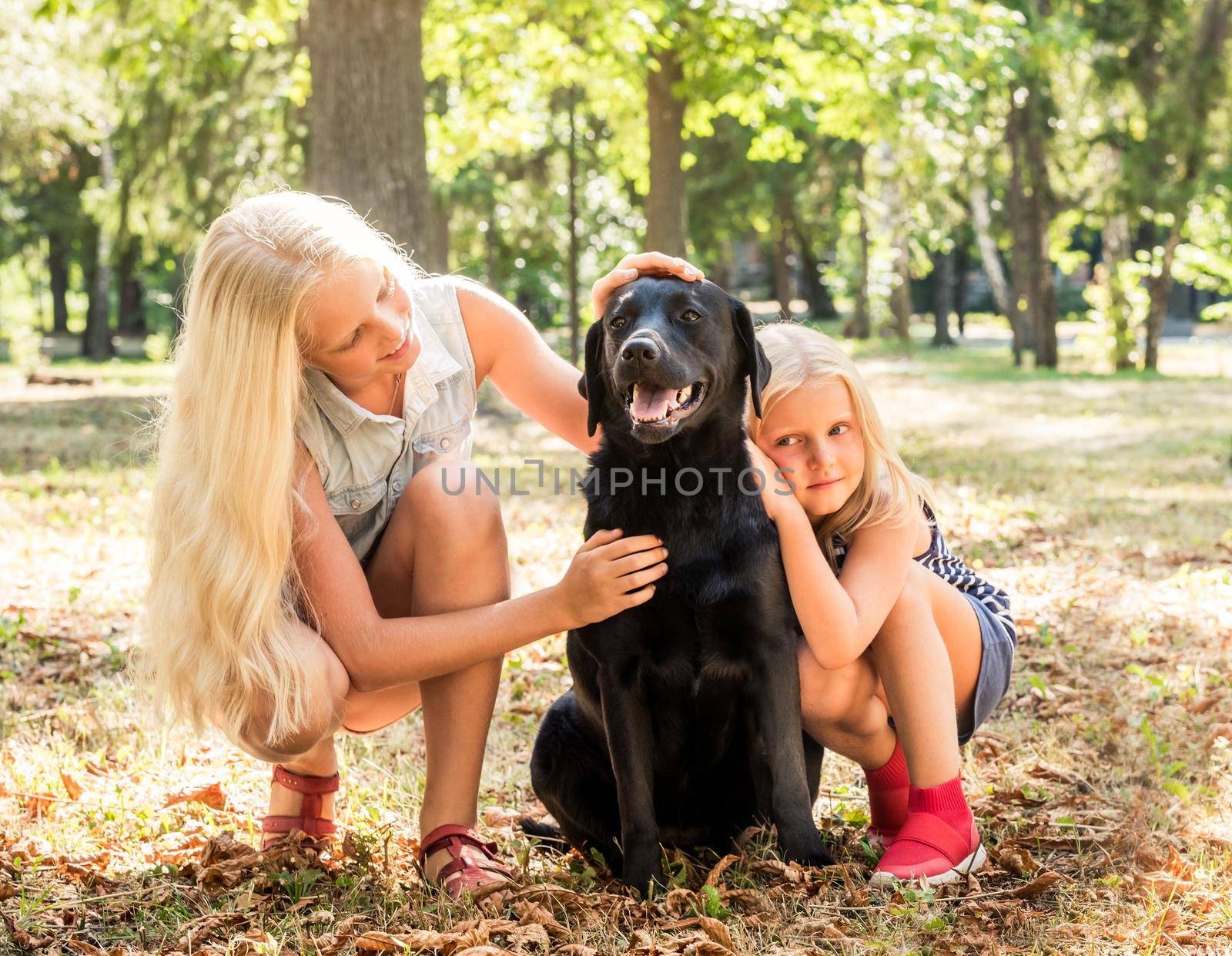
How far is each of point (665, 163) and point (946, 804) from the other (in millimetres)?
9374

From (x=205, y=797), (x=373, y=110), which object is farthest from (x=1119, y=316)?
(x=205, y=797)

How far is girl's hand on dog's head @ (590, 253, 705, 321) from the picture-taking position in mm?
2557

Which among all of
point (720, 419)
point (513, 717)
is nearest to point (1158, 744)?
point (720, 419)

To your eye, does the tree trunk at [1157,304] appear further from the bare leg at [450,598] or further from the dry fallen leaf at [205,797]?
the dry fallen leaf at [205,797]

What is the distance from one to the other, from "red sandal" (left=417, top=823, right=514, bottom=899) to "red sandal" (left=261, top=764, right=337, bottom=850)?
11.8 inches

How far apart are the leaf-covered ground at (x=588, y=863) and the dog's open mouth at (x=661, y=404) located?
0.95 m

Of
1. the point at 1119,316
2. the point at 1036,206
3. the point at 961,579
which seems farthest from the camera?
the point at 1036,206

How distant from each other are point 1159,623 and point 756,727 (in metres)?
2.50

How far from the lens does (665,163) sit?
11000 mm

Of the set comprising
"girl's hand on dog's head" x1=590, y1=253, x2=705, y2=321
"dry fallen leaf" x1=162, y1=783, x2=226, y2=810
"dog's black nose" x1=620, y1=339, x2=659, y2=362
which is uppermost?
"girl's hand on dog's head" x1=590, y1=253, x2=705, y2=321

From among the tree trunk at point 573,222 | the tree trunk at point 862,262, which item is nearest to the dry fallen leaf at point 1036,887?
the tree trunk at point 573,222

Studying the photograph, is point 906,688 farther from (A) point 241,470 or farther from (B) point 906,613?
(A) point 241,470

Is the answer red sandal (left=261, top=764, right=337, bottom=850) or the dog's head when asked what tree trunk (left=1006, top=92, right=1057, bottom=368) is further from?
red sandal (left=261, top=764, right=337, bottom=850)

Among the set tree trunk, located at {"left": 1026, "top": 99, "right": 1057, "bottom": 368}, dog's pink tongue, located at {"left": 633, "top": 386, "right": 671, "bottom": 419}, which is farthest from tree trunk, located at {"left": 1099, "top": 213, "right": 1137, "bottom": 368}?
dog's pink tongue, located at {"left": 633, "top": 386, "right": 671, "bottom": 419}
